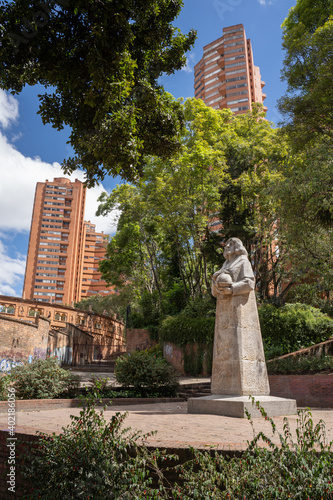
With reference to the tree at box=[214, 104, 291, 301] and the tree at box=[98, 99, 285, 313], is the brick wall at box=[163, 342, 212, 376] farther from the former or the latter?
the tree at box=[214, 104, 291, 301]

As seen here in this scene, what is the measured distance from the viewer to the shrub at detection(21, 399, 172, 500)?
3.04m

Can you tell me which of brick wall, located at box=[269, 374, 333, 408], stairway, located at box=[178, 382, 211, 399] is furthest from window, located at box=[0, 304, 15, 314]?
brick wall, located at box=[269, 374, 333, 408]

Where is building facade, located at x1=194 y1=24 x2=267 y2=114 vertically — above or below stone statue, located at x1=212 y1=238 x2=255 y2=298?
above

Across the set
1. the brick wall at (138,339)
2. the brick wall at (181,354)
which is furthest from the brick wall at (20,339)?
the brick wall at (181,354)

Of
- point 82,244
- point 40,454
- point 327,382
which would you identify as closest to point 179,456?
point 40,454

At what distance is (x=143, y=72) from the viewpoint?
7012 millimetres

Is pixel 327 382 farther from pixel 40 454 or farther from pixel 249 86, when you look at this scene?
pixel 249 86

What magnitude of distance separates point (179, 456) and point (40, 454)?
1.47 m

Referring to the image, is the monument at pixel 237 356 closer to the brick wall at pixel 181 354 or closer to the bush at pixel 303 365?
the bush at pixel 303 365

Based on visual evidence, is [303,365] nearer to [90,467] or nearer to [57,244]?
[90,467]

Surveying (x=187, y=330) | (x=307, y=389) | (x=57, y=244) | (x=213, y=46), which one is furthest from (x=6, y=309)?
(x=57, y=244)

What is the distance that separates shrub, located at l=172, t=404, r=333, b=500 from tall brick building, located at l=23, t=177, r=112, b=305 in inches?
3875

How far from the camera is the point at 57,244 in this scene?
10319 cm

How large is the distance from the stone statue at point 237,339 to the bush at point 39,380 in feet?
14.6
